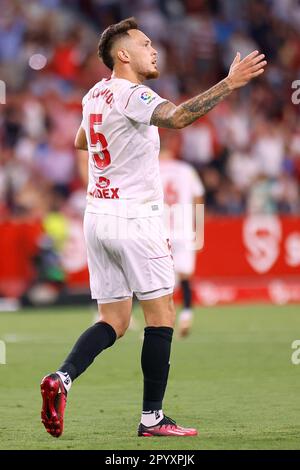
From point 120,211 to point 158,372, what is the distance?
0.96 meters

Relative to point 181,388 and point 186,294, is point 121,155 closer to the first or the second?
point 181,388

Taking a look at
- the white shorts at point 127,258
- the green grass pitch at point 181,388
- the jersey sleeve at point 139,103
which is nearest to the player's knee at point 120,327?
the white shorts at point 127,258

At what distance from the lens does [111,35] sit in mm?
7234

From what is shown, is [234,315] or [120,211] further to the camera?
[234,315]

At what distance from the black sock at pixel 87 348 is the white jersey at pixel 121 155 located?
697 millimetres

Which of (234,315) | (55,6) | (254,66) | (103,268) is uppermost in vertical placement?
(55,6)

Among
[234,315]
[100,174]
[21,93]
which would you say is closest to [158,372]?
[100,174]

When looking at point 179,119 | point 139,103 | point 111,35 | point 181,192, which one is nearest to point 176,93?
point 181,192

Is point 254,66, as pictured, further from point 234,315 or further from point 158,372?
point 234,315

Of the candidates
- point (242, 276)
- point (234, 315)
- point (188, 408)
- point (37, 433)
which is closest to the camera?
point (37, 433)

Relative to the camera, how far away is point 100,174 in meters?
7.20

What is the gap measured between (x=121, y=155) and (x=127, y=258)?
60 cm

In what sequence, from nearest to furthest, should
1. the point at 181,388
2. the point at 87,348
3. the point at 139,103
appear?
the point at 139,103
the point at 87,348
the point at 181,388

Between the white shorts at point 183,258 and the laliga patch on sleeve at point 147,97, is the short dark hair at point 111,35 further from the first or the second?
the white shorts at point 183,258
